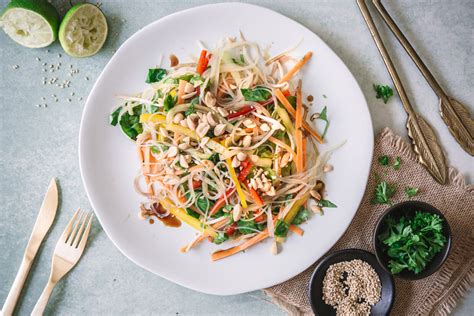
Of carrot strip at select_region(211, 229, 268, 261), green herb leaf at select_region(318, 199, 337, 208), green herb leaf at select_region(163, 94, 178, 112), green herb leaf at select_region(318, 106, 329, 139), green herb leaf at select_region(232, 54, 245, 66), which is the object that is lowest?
carrot strip at select_region(211, 229, 268, 261)

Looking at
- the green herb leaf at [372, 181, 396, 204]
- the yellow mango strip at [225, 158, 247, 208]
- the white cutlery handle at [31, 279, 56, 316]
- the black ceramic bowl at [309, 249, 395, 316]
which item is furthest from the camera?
the white cutlery handle at [31, 279, 56, 316]

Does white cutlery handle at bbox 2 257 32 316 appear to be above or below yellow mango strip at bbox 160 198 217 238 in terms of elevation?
below

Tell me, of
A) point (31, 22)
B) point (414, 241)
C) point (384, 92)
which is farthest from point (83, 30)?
point (414, 241)

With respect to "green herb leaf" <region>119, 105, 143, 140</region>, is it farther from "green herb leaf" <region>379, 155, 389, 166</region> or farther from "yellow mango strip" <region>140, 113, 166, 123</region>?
"green herb leaf" <region>379, 155, 389, 166</region>

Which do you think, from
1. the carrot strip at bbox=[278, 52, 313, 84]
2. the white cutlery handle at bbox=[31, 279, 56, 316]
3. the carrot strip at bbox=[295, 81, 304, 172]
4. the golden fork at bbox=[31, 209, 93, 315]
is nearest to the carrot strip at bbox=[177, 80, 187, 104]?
the carrot strip at bbox=[278, 52, 313, 84]

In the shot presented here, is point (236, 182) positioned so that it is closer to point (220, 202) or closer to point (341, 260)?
point (220, 202)

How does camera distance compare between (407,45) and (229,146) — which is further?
(407,45)

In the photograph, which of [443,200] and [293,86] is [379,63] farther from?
[443,200]
